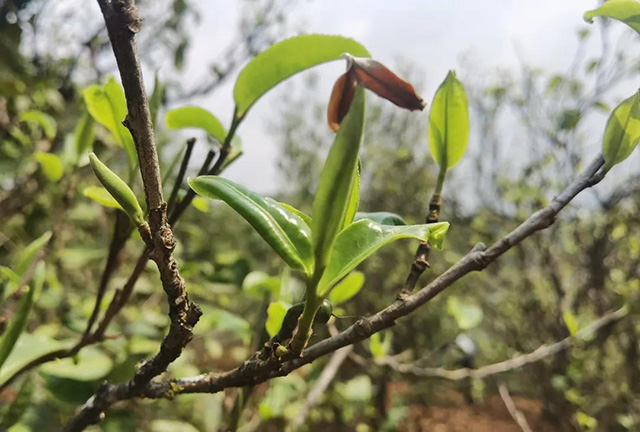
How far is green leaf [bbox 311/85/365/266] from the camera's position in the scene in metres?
0.22

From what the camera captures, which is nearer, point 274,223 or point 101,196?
point 274,223

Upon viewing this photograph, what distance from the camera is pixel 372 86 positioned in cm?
34

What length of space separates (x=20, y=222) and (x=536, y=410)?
11.3 ft

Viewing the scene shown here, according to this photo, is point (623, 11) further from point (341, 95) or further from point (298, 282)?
point (298, 282)

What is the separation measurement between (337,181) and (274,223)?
2.0 inches

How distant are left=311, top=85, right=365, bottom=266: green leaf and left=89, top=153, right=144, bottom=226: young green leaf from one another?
0.11 m

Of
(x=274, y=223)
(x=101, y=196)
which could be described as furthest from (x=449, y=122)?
(x=101, y=196)

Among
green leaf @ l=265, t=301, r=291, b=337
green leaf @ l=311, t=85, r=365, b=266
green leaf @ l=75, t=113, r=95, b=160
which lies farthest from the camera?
green leaf @ l=75, t=113, r=95, b=160

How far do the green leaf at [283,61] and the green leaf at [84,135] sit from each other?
0.38 metres

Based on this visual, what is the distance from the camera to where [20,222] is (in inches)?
57.4

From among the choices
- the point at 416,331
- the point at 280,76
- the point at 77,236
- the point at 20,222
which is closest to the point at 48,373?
the point at 280,76

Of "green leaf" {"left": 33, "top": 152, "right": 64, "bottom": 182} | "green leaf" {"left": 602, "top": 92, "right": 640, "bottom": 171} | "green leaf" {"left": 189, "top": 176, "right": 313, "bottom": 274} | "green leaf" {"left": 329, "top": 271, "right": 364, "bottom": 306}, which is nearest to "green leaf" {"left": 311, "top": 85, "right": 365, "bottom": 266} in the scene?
"green leaf" {"left": 189, "top": 176, "right": 313, "bottom": 274}

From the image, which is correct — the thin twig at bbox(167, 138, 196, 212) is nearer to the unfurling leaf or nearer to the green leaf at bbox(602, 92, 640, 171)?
the unfurling leaf

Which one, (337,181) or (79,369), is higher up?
(79,369)
